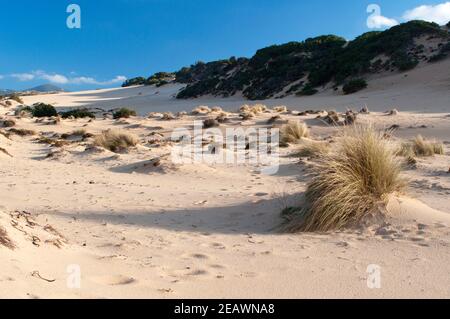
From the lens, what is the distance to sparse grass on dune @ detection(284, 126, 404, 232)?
5.09 metres

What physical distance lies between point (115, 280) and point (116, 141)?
950 centimetres

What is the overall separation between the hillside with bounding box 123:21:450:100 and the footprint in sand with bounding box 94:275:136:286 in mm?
26204

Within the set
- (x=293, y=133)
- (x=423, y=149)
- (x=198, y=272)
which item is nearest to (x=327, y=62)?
(x=293, y=133)

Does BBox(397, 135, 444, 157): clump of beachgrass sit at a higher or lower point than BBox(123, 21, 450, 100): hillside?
lower

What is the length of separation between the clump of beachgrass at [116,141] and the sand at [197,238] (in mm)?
2409

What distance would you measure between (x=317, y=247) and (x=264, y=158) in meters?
6.55

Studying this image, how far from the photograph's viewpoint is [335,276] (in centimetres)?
375

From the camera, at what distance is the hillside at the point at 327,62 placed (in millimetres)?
30750

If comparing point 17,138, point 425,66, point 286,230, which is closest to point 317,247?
point 286,230

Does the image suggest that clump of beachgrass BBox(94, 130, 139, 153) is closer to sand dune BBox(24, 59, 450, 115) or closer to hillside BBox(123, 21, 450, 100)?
sand dune BBox(24, 59, 450, 115)

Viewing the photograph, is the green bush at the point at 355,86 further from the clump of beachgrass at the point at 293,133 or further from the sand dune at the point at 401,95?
the clump of beachgrass at the point at 293,133

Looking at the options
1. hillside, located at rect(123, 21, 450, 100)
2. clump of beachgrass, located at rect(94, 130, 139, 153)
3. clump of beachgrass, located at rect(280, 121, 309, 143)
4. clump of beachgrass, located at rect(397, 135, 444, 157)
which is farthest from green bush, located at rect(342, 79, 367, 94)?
A: clump of beachgrass, located at rect(94, 130, 139, 153)
